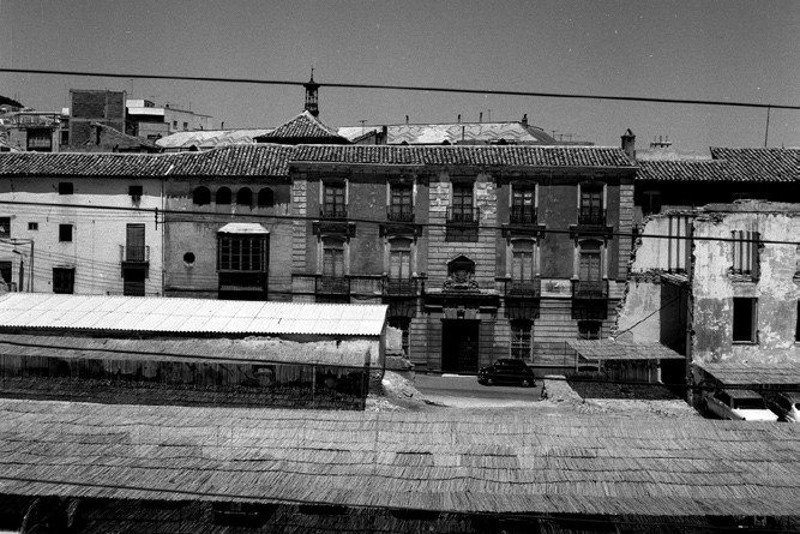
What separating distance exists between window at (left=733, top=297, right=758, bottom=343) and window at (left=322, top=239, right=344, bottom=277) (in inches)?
644

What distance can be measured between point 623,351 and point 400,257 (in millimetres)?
11309

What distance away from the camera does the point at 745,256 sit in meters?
27.9

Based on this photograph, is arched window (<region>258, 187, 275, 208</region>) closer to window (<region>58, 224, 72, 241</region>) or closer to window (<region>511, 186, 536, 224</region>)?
window (<region>58, 224, 72, 241</region>)

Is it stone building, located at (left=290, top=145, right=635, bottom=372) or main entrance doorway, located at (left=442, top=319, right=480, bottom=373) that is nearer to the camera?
stone building, located at (left=290, top=145, right=635, bottom=372)

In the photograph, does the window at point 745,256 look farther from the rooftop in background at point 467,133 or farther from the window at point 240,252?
the rooftop in background at point 467,133

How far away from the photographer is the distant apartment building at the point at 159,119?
70.1 metres

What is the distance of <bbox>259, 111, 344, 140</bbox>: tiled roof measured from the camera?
139 ft

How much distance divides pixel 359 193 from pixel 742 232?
52.5 feet

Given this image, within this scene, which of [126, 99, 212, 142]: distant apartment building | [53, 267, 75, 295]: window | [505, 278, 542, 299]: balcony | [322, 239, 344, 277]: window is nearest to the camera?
[505, 278, 542, 299]: balcony

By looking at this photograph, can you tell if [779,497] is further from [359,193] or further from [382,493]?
[359,193]

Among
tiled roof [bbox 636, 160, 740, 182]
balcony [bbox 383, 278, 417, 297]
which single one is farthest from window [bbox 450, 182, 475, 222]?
tiled roof [bbox 636, 160, 740, 182]

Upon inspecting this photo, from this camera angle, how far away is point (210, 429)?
15.4 metres

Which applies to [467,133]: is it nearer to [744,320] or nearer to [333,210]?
[333,210]

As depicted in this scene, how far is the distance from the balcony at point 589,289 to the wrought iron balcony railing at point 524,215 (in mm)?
3224
